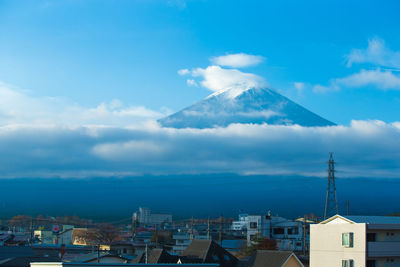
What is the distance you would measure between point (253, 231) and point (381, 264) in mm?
45270

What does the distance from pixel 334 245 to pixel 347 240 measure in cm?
128

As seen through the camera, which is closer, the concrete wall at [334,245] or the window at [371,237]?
the concrete wall at [334,245]

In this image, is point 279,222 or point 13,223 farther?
point 13,223

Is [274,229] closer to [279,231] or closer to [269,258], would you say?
[279,231]

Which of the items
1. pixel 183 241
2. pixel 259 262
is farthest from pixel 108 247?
pixel 259 262

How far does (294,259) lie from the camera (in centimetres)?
2931

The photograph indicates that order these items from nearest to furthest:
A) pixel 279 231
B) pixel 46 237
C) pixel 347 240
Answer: pixel 347 240, pixel 279 231, pixel 46 237

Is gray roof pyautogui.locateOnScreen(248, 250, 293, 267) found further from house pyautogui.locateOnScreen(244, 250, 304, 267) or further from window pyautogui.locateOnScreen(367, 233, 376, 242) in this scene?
window pyautogui.locateOnScreen(367, 233, 376, 242)

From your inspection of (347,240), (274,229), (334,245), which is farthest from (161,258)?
(274,229)

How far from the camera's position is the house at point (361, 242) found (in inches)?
1105

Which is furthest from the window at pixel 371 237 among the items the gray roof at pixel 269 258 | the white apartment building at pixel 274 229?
the white apartment building at pixel 274 229

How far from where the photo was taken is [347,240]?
28.8 meters

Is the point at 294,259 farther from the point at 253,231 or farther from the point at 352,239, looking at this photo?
the point at 253,231

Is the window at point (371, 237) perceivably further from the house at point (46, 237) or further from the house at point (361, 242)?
the house at point (46, 237)
